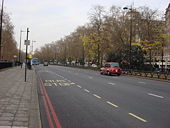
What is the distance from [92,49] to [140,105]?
48253mm

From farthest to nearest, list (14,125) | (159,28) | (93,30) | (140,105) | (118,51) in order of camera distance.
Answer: (93,30) → (118,51) → (159,28) → (140,105) → (14,125)

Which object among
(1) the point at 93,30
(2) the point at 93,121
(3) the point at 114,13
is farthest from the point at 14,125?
(1) the point at 93,30

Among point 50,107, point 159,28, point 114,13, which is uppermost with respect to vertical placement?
point 114,13

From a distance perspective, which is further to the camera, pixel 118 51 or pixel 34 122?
pixel 118 51

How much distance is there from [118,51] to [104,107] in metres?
38.0

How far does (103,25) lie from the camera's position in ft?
169

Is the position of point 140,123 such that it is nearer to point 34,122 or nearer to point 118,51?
point 34,122

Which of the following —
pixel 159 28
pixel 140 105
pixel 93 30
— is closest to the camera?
pixel 140 105

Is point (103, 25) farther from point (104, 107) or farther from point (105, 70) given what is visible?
point (104, 107)

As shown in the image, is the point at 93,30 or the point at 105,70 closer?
the point at 105,70

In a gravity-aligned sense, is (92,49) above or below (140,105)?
above

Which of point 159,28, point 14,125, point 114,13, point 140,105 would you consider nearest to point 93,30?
point 114,13

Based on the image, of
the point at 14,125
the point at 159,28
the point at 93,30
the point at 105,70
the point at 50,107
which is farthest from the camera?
the point at 93,30

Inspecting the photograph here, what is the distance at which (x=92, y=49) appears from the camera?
2260 inches
